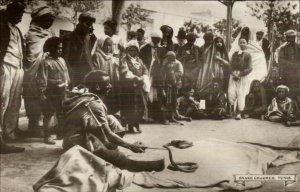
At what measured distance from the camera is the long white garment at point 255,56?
4.71m

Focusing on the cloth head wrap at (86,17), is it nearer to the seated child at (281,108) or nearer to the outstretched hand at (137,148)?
the outstretched hand at (137,148)

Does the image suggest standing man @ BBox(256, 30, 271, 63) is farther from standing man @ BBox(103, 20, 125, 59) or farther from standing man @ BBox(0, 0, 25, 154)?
standing man @ BBox(0, 0, 25, 154)

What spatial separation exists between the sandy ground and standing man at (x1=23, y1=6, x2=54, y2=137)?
278mm

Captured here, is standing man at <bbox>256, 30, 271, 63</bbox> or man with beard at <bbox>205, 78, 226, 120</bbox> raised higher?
standing man at <bbox>256, 30, 271, 63</bbox>

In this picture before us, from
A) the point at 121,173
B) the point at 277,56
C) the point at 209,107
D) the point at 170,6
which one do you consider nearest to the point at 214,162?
the point at 209,107

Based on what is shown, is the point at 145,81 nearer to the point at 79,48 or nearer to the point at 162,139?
the point at 162,139

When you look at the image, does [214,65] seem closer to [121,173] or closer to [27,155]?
[121,173]

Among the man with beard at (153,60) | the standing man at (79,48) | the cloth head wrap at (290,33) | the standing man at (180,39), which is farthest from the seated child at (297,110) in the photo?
the standing man at (79,48)

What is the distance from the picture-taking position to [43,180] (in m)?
4.51

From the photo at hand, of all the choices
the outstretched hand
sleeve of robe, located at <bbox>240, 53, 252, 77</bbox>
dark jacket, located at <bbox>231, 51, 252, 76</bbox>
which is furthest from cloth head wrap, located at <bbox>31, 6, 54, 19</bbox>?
sleeve of robe, located at <bbox>240, 53, 252, 77</bbox>

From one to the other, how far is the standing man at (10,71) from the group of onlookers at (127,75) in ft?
0.04

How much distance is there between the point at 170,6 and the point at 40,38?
155 centimetres

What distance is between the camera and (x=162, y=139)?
15.3 feet

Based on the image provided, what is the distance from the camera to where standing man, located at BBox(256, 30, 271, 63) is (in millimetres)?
4699
